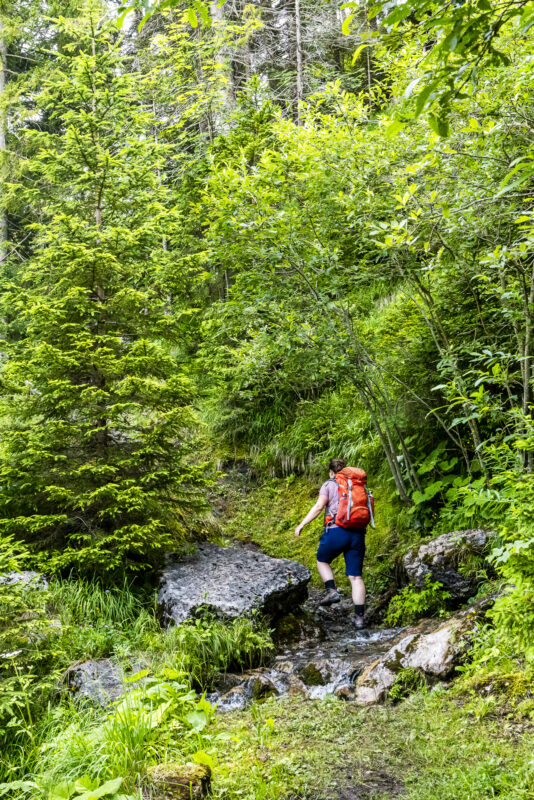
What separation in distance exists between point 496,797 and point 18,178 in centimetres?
1968

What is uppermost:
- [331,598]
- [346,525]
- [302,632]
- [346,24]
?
[346,24]

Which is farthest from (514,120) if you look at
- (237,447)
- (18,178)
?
(18,178)

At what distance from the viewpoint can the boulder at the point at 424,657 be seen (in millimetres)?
4543

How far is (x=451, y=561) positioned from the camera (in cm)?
581

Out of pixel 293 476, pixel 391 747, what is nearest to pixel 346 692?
pixel 391 747

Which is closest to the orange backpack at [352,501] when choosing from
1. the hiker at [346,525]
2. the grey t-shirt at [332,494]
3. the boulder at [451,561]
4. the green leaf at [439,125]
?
the hiker at [346,525]

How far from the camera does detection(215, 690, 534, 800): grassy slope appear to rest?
3.01m

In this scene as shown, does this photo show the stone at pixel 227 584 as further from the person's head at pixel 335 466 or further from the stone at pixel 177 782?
the stone at pixel 177 782

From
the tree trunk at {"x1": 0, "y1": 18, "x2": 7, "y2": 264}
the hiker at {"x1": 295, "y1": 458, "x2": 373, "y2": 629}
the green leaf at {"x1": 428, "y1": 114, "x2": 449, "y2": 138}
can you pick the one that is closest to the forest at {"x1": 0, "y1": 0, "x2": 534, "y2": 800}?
the green leaf at {"x1": 428, "y1": 114, "x2": 449, "y2": 138}

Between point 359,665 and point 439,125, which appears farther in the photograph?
point 359,665

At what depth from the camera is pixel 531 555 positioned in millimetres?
3607

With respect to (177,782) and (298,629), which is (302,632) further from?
(177,782)

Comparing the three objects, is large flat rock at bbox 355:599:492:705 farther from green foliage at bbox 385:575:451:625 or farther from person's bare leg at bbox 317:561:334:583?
person's bare leg at bbox 317:561:334:583

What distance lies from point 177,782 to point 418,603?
11.9 ft
